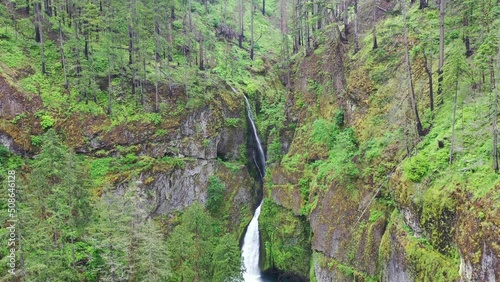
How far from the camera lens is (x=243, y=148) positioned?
131 feet

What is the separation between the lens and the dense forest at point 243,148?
15.9 meters

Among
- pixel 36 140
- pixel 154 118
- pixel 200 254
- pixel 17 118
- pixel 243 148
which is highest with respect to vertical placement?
pixel 154 118

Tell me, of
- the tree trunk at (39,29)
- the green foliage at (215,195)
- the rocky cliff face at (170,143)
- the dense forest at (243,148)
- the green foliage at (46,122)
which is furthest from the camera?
the green foliage at (215,195)

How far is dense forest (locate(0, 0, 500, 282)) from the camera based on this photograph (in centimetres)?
1592

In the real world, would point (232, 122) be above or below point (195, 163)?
above

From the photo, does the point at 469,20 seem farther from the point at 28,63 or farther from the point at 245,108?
the point at 28,63

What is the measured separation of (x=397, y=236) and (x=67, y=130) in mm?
27390

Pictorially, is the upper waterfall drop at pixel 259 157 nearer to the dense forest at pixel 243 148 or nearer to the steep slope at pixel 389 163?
the dense forest at pixel 243 148

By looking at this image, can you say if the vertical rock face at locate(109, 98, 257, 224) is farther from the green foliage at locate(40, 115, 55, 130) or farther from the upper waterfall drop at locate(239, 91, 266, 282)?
the green foliage at locate(40, 115, 55, 130)

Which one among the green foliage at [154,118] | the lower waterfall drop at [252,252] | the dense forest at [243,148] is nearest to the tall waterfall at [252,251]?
the lower waterfall drop at [252,252]

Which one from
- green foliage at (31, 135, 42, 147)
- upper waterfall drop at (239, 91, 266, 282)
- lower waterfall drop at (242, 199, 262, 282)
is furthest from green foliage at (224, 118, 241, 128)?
green foliage at (31, 135, 42, 147)

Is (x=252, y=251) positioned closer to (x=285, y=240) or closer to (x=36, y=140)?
(x=285, y=240)

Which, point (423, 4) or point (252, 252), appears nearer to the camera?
point (423, 4)

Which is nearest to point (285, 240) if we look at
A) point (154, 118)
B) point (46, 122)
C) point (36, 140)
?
point (154, 118)
